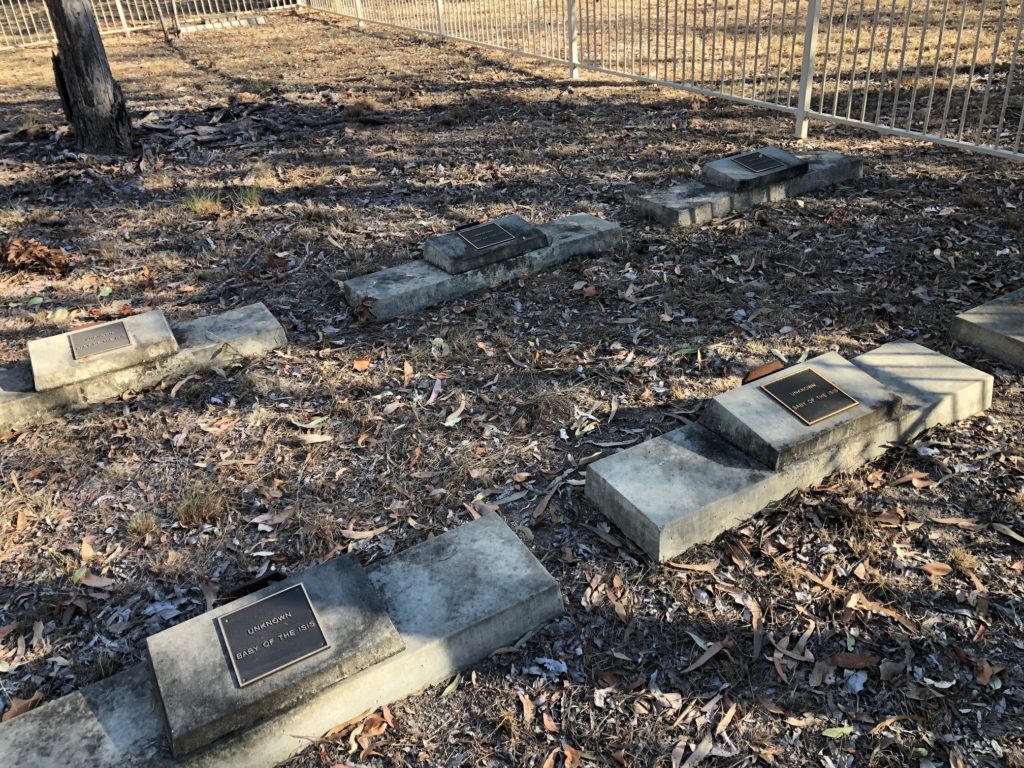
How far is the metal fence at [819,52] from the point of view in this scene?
7316 millimetres

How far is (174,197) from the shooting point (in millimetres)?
7395

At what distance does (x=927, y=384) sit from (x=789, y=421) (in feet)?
3.10

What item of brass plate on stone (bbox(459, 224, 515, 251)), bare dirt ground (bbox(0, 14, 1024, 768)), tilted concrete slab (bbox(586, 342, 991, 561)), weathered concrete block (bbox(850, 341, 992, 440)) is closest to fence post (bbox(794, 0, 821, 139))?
bare dirt ground (bbox(0, 14, 1024, 768))

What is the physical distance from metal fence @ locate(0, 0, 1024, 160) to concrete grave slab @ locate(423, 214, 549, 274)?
129 inches

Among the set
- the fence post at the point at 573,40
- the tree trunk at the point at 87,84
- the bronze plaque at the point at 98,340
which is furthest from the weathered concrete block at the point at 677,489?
the fence post at the point at 573,40

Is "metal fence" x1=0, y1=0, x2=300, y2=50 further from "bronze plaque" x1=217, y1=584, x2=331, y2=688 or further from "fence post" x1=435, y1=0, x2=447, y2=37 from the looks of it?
"bronze plaque" x1=217, y1=584, x2=331, y2=688

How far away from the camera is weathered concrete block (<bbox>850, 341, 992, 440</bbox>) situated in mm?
3824

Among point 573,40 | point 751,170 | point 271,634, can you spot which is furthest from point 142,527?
point 573,40

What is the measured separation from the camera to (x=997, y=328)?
4.42 m

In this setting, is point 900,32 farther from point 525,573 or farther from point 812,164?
point 525,573

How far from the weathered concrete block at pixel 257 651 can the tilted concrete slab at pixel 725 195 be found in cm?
447

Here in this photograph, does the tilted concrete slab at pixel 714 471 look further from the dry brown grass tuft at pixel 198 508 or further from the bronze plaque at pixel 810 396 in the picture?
the dry brown grass tuft at pixel 198 508

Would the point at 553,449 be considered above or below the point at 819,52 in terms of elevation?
below

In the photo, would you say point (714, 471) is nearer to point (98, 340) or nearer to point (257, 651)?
point (257, 651)
